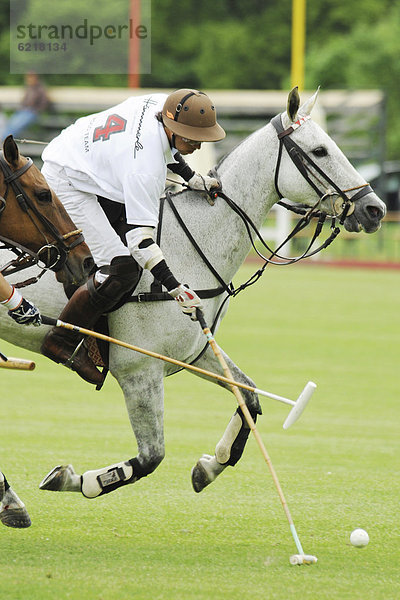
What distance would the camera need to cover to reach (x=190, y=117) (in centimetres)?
525

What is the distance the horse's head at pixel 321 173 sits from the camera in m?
5.56

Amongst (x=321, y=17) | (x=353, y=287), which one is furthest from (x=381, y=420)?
(x=321, y=17)

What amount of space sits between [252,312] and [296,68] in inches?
519

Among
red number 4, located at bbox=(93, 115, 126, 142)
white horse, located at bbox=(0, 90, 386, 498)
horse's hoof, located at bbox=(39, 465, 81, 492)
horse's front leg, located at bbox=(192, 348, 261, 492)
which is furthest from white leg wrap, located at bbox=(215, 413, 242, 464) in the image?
red number 4, located at bbox=(93, 115, 126, 142)

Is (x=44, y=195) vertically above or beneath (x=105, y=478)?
above

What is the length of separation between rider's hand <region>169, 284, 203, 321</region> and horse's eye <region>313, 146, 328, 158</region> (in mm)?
1040

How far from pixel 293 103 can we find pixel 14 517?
2.61 m

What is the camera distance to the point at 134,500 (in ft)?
20.9

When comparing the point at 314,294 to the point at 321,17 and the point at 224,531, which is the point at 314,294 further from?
the point at 321,17

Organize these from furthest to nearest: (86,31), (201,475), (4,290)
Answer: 1. (86,31)
2. (201,475)
3. (4,290)

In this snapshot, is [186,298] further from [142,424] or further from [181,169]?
[181,169]

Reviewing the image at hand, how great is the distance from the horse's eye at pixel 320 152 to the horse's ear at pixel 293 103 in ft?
0.67

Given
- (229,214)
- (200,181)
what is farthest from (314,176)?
(200,181)

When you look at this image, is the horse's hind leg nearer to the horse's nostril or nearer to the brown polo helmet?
the brown polo helmet
